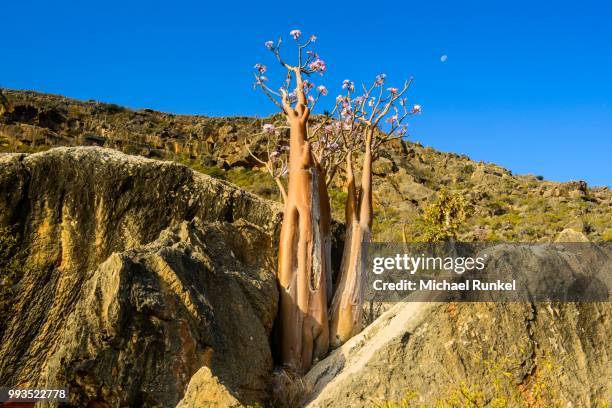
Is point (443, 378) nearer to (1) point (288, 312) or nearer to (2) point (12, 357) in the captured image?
(1) point (288, 312)

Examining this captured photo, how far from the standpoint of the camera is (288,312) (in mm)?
9219

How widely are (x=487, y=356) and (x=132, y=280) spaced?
12.2 ft

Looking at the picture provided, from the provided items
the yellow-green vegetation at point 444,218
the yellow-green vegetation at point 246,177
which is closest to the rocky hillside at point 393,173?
the yellow-green vegetation at point 246,177

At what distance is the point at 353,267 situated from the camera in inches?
408

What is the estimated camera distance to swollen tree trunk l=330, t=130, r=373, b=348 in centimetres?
989

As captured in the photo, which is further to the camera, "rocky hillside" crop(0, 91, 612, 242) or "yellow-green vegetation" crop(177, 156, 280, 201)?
"yellow-green vegetation" crop(177, 156, 280, 201)

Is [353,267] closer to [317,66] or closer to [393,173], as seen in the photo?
[317,66]

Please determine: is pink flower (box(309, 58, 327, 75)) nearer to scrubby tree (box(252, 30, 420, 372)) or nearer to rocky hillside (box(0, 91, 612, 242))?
scrubby tree (box(252, 30, 420, 372))

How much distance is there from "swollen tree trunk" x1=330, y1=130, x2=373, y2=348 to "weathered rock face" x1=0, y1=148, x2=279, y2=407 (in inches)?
46.0

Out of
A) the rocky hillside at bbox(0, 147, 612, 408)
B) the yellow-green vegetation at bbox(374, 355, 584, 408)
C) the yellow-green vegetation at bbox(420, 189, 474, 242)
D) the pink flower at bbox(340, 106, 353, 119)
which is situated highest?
the yellow-green vegetation at bbox(420, 189, 474, 242)

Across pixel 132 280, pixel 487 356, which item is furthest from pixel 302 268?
pixel 487 356

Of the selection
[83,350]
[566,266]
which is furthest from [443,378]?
[83,350]

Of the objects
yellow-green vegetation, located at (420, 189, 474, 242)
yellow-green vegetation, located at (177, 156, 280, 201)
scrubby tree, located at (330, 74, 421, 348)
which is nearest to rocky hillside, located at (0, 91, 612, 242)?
yellow-green vegetation, located at (177, 156, 280, 201)

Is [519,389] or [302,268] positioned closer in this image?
[519,389]
